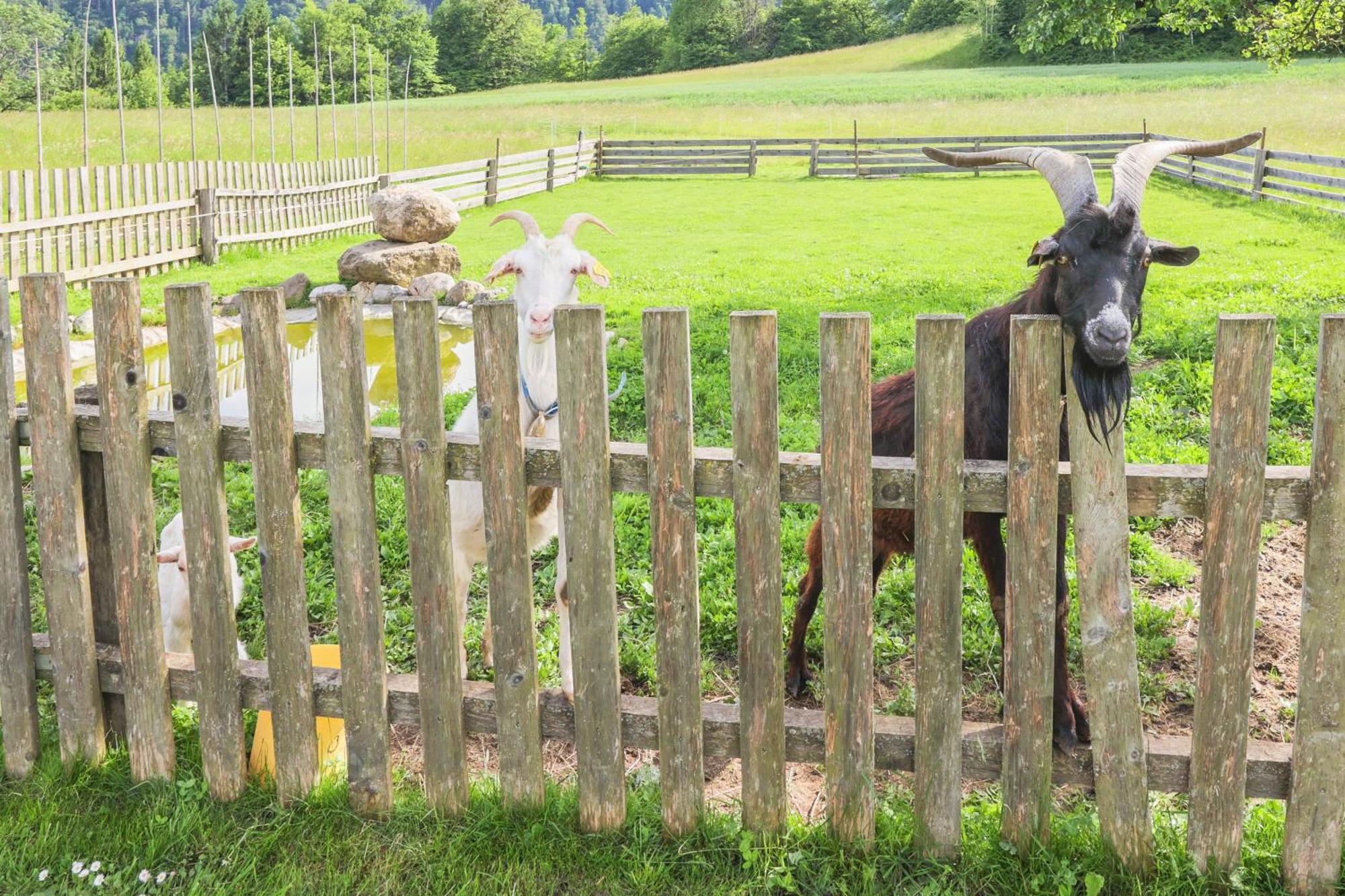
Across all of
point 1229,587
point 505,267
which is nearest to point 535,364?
point 505,267

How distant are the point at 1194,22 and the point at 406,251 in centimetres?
1118

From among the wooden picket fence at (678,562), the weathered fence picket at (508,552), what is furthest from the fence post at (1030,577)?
the weathered fence picket at (508,552)

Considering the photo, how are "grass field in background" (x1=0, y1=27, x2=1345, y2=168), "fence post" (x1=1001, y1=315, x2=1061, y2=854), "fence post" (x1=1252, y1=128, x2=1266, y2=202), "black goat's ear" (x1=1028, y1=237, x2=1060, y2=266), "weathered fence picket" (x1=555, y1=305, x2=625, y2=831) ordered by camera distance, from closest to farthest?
"fence post" (x1=1001, y1=315, x2=1061, y2=854) < "weathered fence picket" (x1=555, y1=305, x2=625, y2=831) < "black goat's ear" (x1=1028, y1=237, x2=1060, y2=266) < "fence post" (x1=1252, y1=128, x2=1266, y2=202) < "grass field in background" (x1=0, y1=27, x2=1345, y2=168)

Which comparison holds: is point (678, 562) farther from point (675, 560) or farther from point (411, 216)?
point (411, 216)

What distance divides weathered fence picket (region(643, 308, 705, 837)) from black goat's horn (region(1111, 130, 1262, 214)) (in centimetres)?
140

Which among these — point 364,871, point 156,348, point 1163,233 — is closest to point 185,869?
point 364,871

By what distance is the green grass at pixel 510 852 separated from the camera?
298 cm

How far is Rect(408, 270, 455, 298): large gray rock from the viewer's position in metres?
14.3

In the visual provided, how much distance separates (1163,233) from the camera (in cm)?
1739

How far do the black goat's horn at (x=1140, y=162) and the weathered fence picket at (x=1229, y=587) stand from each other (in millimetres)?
708

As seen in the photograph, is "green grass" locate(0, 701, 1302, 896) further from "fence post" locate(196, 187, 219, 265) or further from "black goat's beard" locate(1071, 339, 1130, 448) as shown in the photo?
"fence post" locate(196, 187, 219, 265)

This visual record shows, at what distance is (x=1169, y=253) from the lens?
3438mm

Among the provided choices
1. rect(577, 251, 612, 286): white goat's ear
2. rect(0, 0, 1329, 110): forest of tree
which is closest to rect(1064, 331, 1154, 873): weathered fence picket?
rect(577, 251, 612, 286): white goat's ear

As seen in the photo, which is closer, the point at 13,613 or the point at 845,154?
the point at 13,613
